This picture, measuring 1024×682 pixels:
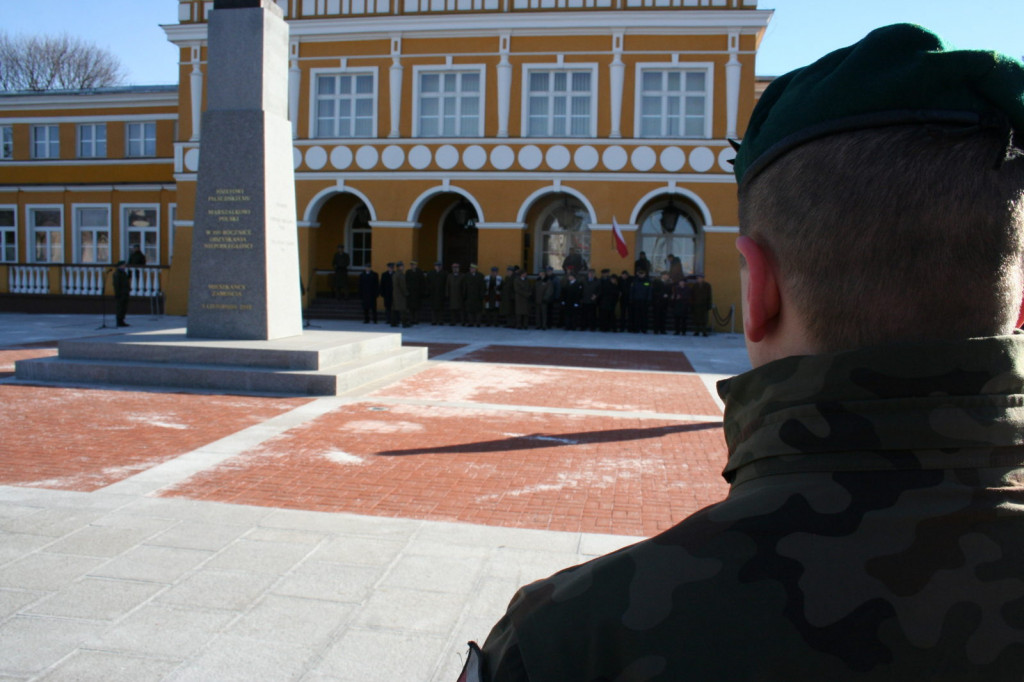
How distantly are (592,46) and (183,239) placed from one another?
1436 centimetres

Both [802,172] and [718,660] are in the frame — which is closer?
[718,660]

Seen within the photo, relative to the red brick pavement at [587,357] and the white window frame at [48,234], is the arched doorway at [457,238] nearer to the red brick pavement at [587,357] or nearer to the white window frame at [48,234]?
the red brick pavement at [587,357]

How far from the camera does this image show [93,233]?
31000 mm

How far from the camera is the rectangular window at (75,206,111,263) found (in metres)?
30.8

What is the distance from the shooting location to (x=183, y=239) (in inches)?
1057

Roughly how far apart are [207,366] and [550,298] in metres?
13.4

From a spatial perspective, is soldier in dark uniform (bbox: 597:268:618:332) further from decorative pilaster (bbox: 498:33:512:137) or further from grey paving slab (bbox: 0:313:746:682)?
Answer: grey paving slab (bbox: 0:313:746:682)

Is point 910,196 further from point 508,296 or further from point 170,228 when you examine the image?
point 170,228

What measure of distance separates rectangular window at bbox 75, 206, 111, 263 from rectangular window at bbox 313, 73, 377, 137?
410 inches

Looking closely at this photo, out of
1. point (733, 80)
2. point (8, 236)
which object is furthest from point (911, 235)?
point (8, 236)

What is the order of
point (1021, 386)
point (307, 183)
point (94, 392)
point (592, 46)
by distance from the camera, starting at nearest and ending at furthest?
point (1021, 386), point (94, 392), point (592, 46), point (307, 183)

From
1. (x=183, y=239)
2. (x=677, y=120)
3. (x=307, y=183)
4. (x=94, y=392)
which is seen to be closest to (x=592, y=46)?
(x=677, y=120)

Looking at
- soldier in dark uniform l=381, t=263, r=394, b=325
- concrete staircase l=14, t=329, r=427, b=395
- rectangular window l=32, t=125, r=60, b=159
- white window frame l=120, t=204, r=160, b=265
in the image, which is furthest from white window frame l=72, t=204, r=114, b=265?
concrete staircase l=14, t=329, r=427, b=395

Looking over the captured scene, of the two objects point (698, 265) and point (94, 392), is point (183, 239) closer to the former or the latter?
point (698, 265)
